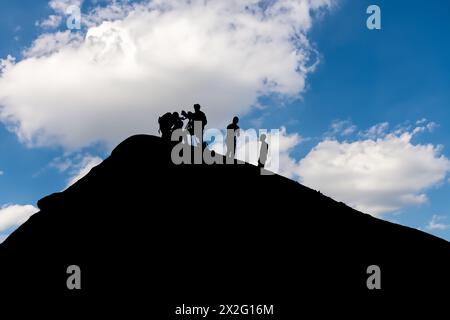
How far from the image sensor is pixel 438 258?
19.6m

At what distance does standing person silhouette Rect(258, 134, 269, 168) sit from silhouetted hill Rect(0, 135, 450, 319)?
279cm

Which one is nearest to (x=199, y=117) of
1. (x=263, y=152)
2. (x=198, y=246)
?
(x=263, y=152)

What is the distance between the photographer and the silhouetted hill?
15.4m

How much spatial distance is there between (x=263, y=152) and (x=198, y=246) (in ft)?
28.2

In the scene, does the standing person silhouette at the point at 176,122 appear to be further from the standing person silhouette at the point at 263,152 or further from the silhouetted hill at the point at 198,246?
the standing person silhouette at the point at 263,152

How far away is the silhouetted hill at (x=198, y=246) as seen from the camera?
1543cm

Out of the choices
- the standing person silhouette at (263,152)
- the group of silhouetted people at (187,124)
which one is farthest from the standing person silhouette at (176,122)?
the standing person silhouette at (263,152)

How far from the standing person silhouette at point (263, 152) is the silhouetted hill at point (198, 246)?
9.15 ft

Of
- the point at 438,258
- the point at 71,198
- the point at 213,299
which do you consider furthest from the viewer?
the point at 438,258

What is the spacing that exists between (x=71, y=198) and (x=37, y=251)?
8.34 feet

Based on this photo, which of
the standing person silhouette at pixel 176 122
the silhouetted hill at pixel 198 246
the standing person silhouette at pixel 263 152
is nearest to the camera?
the silhouetted hill at pixel 198 246

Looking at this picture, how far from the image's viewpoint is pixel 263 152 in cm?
2344
